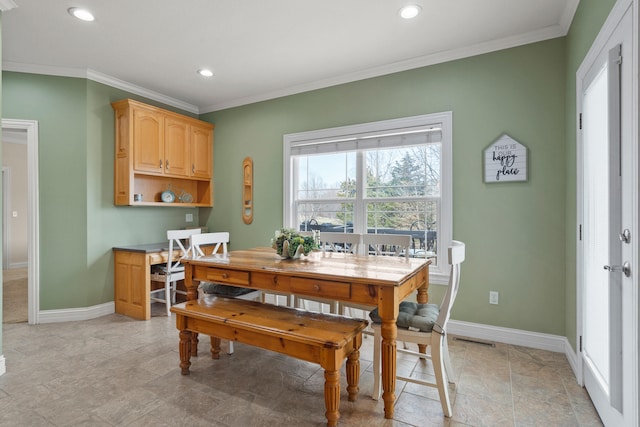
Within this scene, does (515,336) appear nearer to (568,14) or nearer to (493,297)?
(493,297)

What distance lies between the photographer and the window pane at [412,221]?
3.32 meters

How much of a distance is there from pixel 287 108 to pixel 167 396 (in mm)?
3323

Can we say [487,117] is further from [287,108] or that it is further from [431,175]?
[287,108]

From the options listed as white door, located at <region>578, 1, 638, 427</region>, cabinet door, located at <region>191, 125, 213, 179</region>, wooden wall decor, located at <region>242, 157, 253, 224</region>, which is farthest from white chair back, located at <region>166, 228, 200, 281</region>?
white door, located at <region>578, 1, 638, 427</region>

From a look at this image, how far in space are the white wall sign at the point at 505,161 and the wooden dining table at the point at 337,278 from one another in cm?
120

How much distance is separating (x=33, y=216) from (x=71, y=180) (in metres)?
0.51

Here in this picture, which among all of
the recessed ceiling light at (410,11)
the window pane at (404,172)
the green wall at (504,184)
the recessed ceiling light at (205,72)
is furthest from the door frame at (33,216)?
the recessed ceiling light at (410,11)

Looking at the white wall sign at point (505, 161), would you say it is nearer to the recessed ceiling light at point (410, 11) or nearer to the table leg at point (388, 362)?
the recessed ceiling light at point (410, 11)

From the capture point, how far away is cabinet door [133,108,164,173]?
380 cm

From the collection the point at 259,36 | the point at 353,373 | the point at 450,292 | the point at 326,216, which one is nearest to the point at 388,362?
the point at 353,373

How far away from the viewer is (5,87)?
132 inches

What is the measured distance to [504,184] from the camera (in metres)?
2.93

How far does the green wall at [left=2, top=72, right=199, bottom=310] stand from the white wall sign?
164 inches

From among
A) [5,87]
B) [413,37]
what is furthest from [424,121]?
[5,87]
